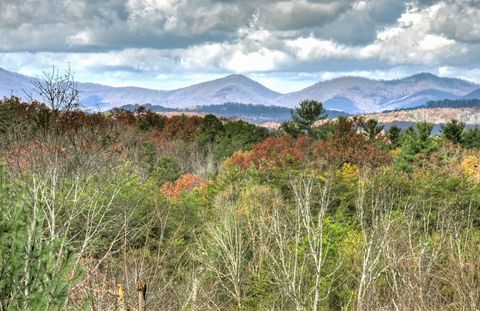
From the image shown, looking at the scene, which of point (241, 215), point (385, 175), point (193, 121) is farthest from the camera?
point (193, 121)

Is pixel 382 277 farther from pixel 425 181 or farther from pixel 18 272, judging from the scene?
pixel 18 272

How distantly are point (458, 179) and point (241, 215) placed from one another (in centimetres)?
1639

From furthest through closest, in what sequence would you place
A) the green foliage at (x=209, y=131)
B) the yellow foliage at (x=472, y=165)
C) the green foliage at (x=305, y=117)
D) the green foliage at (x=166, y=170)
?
the green foliage at (x=209, y=131) → the green foliage at (x=305, y=117) → the green foliage at (x=166, y=170) → the yellow foliage at (x=472, y=165)

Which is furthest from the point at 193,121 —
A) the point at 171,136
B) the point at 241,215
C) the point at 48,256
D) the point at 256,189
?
the point at 48,256

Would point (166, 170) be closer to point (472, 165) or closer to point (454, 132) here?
point (472, 165)

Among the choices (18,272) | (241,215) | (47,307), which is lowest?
(241,215)

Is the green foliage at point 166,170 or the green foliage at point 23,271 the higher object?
the green foliage at point 23,271

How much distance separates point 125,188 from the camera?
28141 mm

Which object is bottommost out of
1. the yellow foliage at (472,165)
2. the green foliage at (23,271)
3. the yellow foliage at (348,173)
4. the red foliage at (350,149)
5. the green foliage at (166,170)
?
the green foliage at (166,170)

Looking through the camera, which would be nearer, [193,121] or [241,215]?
[241,215]

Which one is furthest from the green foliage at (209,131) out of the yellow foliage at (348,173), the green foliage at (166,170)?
the yellow foliage at (348,173)

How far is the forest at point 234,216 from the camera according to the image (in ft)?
30.0

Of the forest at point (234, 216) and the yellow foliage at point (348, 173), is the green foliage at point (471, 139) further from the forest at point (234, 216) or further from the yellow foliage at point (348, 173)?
the yellow foliage at point (348, 173)

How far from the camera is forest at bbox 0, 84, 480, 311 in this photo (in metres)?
9.15
